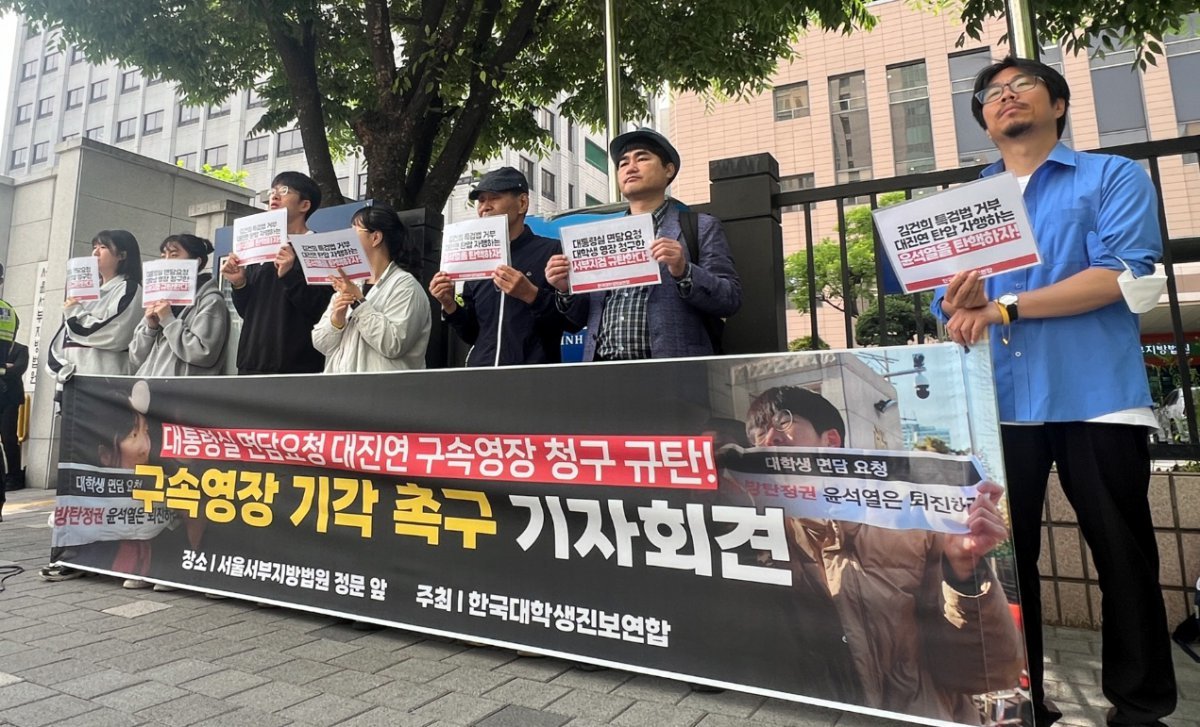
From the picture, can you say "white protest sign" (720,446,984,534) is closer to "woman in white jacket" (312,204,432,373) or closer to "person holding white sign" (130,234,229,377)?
"woman in white jacket" (312,204,432,373)

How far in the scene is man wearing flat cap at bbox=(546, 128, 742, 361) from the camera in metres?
2.69

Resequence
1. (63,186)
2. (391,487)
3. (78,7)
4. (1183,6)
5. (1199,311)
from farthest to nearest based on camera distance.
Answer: (1199,311)
(63,186)
(78,7)
(1183,6)
(391,487)

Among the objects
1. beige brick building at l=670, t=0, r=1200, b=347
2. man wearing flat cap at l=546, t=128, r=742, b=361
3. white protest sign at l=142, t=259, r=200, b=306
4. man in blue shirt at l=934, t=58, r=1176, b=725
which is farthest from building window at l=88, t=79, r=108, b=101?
man in blue shirt at l=934, t=58, r=1176, b=725

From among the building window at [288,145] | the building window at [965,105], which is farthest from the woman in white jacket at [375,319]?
the building window at [288,145]

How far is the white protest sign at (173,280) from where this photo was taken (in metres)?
3.95

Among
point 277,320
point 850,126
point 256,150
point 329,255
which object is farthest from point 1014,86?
point 256,150

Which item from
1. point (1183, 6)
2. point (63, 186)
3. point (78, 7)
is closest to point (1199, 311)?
point (1183, 6)

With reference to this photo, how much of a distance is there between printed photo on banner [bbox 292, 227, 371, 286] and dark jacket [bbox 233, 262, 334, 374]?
1.63 feet

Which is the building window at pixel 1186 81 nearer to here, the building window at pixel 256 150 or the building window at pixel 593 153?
the building window at pixel 593 153

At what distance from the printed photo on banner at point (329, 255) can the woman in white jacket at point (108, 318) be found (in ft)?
6.98

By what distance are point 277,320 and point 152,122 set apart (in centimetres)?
4431

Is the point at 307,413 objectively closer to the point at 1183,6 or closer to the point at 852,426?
the point at 852,426

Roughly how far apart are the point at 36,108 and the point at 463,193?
32622mm

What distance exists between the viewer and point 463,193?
31.4 metres
